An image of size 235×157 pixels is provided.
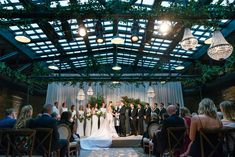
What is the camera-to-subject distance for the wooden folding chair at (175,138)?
3408 mm

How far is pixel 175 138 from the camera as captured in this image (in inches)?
135

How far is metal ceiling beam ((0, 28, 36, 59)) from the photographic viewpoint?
8.23 m

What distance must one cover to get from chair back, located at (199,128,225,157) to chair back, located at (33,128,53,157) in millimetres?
2067

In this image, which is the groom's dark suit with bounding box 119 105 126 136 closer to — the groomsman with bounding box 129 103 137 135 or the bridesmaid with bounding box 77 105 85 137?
the groomsman with bounding box 129 103 137 135

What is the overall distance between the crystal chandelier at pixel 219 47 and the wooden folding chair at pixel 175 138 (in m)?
1.56

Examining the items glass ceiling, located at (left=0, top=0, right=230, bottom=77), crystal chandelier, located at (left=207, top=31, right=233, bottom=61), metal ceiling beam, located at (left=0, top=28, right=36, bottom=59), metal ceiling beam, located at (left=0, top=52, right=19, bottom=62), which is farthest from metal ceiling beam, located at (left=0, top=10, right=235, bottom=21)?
metal ceiling beam, located at (left=0, top=52, right=19, bottom=62)

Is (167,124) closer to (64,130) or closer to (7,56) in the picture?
(64,130)

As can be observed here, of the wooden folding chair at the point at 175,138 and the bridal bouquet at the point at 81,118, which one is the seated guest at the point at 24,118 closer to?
the wooden folding chair at the point at 175,138

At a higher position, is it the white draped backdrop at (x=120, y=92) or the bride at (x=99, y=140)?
the white draped backdrop at (x=120, y=92)

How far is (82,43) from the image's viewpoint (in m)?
11.2

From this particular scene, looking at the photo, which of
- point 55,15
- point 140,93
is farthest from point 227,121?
point 140,93

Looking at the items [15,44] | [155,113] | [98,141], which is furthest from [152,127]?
[15,44]

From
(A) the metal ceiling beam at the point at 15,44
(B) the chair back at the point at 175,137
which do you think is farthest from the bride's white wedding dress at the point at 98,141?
(A) the metal ceiling beam at the point at 15,44

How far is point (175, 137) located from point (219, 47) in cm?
181
